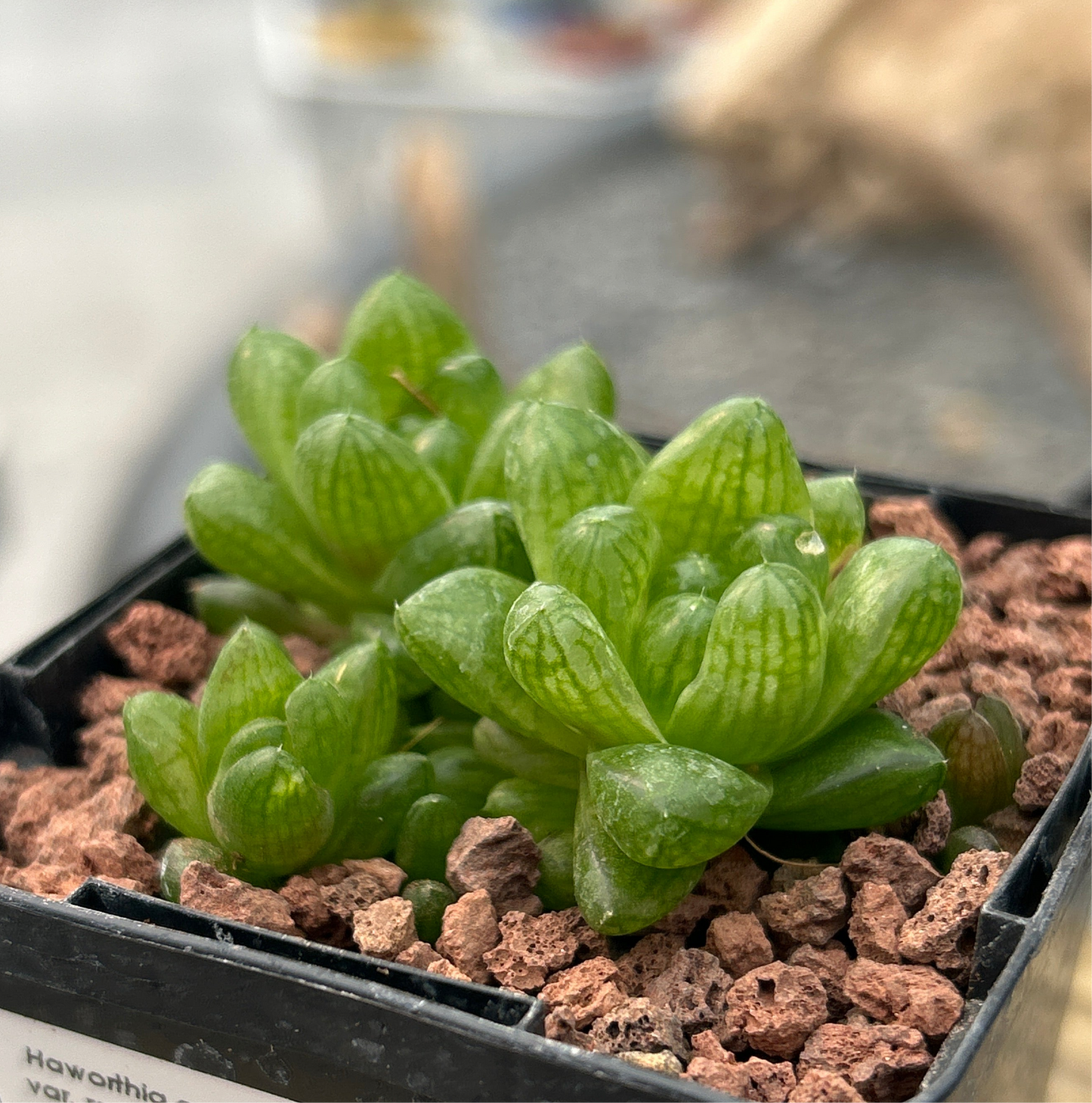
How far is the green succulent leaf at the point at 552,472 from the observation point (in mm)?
544

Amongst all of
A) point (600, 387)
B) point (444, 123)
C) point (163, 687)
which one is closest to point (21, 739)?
point (163, 687)

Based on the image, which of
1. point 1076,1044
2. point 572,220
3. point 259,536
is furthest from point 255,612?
point 572,220

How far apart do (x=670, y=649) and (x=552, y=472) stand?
0.09 m

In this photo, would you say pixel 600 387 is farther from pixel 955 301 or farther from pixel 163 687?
pixel 955 301

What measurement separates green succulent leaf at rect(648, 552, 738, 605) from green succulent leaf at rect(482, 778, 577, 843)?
0.29 ft

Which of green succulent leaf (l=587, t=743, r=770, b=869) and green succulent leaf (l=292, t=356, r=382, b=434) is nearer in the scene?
green succulent leaf (l=587, t=743, r=770, b=869)

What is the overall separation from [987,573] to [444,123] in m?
3.25

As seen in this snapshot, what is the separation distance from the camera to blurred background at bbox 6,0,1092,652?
2076 millimetres

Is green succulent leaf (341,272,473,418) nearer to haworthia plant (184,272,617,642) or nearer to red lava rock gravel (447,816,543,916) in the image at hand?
haworthia plant (184,272,617,642)

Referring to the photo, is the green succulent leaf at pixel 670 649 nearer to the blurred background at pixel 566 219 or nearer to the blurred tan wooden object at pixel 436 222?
the blurred background at pixel 566 219

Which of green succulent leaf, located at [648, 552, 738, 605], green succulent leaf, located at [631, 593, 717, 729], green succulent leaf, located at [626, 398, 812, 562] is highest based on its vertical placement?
green succulent leaf, located at [626, 398, 812, 562]

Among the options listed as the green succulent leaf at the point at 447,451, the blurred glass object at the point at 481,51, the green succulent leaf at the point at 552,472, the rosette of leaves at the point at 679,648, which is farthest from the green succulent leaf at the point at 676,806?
the blurred glass object at the point at 481,51

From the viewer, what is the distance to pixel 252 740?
52 cm

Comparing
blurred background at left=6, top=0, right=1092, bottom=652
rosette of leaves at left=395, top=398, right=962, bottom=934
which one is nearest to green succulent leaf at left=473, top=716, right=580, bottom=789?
rosette of leaves at left=395, top=398, right=962, bottom=934
